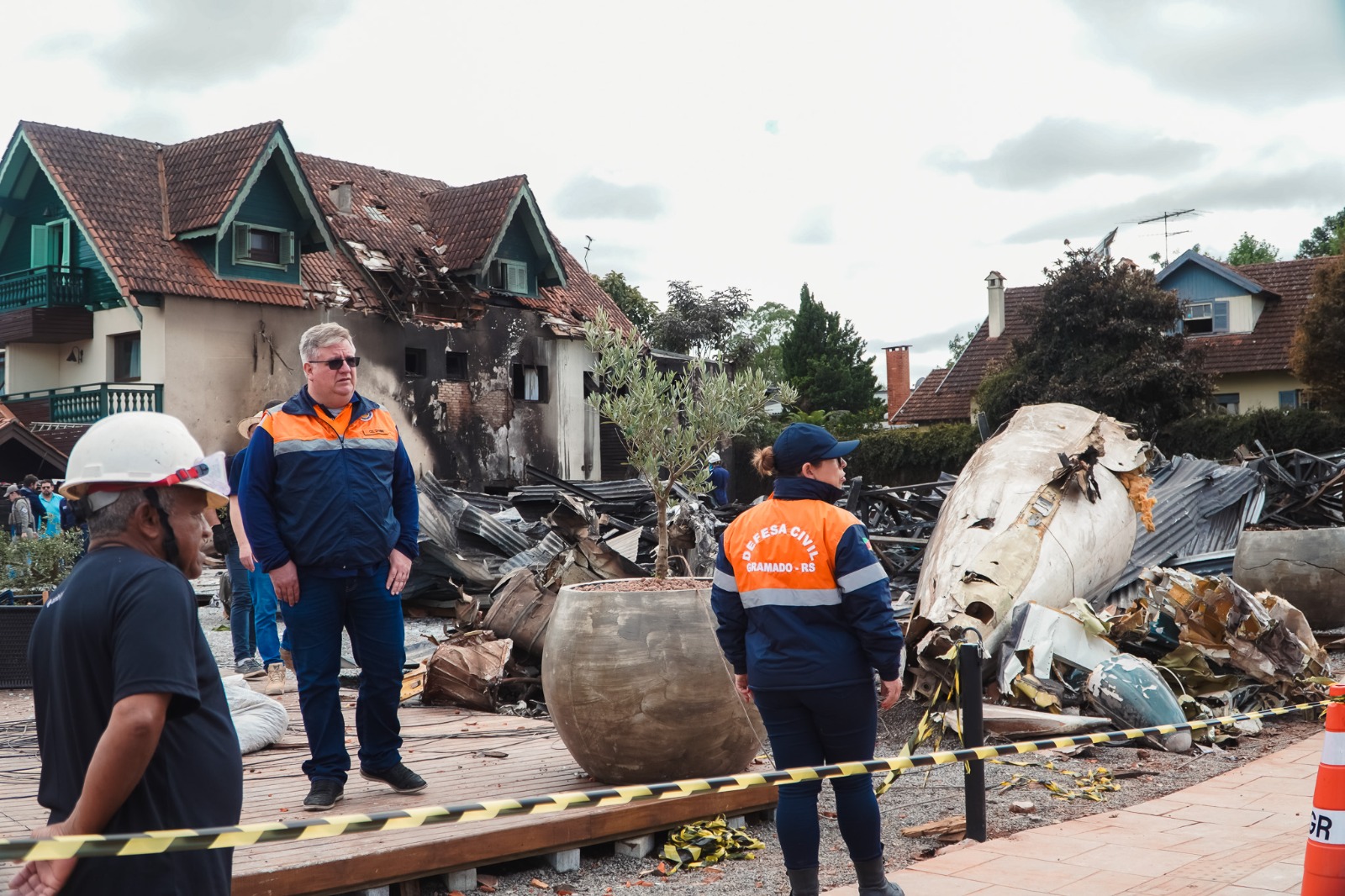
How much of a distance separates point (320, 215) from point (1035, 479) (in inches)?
739

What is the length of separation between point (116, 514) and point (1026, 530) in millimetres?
8400

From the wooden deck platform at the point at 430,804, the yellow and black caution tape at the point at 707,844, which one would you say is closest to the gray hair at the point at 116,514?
the wooden deck platform at the point at 430,804

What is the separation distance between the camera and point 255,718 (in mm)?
6477

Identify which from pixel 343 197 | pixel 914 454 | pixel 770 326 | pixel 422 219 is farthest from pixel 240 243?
pixel 770 326

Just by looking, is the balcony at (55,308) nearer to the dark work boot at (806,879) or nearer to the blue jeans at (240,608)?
the blue jeans at (240,608)

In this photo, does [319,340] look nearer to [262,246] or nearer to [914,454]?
[262,246]

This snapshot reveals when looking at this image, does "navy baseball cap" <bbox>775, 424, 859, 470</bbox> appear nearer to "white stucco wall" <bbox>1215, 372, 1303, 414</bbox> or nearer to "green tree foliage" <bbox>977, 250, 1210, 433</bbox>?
"green tree foliage" <bbox>977, 250, 1210, 433</bbox>

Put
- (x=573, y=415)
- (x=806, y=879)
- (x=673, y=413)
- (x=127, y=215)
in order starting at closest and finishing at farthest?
(x=806, y=879) → (x=673, y=413) → (x=127, y=215) → (x=573, y=415)

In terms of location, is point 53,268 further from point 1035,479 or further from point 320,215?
point 1035,479

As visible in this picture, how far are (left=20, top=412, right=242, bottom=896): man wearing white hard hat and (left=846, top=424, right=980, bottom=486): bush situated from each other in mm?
32636

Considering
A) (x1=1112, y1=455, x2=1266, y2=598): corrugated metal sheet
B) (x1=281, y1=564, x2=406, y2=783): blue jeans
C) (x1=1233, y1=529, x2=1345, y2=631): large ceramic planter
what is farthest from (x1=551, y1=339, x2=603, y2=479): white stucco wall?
(x1=281, y1=564, x2=406, y2=783): blue jeans

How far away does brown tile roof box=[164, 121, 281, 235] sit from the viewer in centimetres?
2456

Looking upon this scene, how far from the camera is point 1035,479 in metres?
10.7

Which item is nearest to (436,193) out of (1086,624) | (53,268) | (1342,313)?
(53,268)
